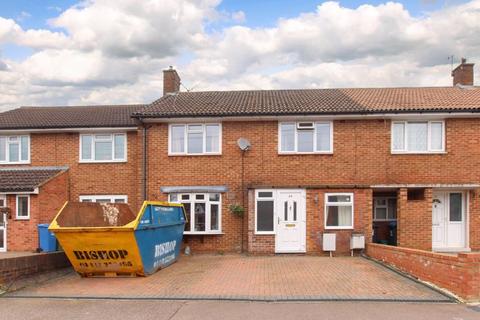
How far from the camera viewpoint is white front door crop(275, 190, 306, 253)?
46.3 feet

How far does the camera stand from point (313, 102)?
1564cm

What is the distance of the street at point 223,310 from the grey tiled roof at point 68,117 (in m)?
8.63

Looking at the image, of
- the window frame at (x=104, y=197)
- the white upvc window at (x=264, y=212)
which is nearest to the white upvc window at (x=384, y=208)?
the white upvc window at (x=264, y=212)

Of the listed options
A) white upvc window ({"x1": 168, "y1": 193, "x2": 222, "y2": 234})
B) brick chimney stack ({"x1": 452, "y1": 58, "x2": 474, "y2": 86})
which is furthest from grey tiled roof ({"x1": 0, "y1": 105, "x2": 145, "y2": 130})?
brick chimney stack ({"x1": 452, "y1": 58, "x2": 474, "y2": 86})

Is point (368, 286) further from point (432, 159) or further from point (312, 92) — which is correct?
point (312, 92)

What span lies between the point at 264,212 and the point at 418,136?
5352 millimetres

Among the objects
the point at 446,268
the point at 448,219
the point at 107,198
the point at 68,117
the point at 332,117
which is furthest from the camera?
the point at 68,117

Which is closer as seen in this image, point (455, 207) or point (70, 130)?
point (455, 207)

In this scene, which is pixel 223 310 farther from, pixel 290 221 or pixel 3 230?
pixel 3 230

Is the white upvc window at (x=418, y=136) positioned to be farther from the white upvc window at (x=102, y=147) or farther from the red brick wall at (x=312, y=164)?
the white upvc window at (x=102, y=147)

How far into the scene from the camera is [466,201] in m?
14.6

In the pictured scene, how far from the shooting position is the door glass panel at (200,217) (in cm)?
1462

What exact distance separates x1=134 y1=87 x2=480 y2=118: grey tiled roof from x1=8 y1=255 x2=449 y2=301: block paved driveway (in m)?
4.73

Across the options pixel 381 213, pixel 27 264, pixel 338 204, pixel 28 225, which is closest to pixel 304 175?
pixel 338 204
